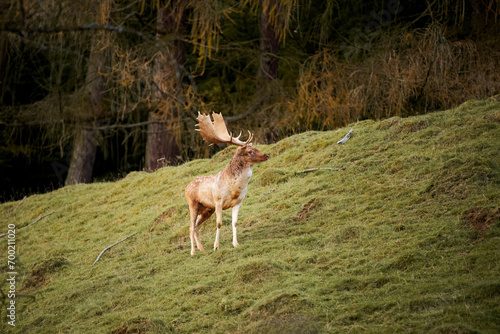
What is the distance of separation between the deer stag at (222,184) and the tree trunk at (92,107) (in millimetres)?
7652

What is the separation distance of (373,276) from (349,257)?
0.80m

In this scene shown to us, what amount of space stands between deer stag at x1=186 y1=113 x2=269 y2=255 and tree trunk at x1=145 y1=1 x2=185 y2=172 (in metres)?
7.97

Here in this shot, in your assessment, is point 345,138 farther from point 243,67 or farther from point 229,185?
point 243,67

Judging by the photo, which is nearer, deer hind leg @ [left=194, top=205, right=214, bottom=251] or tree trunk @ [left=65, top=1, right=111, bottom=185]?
deer hind leg @ [left=194, top=205, right=214, bottom=251]

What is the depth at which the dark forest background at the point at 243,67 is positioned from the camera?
15.6 meters

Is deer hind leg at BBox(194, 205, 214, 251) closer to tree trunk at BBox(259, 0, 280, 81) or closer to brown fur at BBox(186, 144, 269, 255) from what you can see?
brown fur at BBox(186, 144, 269, 255)

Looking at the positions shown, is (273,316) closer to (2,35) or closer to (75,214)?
(2,35)

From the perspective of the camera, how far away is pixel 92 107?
65.6 ft

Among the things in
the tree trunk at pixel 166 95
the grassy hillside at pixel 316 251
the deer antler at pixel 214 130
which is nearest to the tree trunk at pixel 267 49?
the tree trunk at pixel 166 95

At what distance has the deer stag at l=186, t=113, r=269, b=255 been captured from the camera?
29.1 ft

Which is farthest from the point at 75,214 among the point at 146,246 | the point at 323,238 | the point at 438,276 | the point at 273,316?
the point at 438,276

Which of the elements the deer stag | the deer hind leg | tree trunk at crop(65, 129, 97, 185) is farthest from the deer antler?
Answer: tree trunk at crop(65, 129, 97, 185)

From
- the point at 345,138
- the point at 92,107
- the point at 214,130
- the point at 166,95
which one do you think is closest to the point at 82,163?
the point at 92,107

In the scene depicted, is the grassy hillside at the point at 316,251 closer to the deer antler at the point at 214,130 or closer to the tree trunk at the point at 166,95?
the deer antler at the point at 214,130
